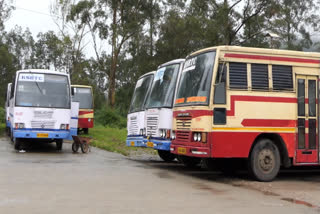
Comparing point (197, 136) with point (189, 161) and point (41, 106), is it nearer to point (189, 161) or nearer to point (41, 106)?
point (189, 161)

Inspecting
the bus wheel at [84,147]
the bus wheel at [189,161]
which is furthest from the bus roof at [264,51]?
the bus wheel at [84,147]

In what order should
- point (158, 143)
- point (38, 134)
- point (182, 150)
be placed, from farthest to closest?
1. point (38, 134)
2. point (158, 143)
3. point (182, 150)

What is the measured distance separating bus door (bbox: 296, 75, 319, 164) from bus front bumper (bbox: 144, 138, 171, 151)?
350cm

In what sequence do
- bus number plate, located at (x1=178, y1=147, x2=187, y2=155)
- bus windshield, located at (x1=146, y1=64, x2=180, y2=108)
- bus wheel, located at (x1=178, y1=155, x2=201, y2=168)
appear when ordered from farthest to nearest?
bus wheel, located at (x1=178, y1=155, x2=201, y2=168) → bus windshield, located at (x1=146, y1=64, x2=180, y2=108) → bus number plate, located at (x1=178, y1=147, x2=187, y2=155)

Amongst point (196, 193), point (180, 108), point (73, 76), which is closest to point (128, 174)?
point (180, 108)

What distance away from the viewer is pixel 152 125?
13.9 m

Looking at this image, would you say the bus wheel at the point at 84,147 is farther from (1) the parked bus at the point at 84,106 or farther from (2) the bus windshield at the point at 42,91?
(1) the parked bus at the point at 84,106

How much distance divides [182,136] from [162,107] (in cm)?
194

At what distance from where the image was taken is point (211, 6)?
41.9 m

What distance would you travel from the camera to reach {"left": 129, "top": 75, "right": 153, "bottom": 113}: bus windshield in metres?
15.5

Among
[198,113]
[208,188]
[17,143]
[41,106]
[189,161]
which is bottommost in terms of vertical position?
[208,188]

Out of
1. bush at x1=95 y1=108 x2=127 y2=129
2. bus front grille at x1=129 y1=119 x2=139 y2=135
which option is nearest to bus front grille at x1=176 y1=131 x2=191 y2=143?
bus front grille at x1=129 y1=119 x2=139 y2=135

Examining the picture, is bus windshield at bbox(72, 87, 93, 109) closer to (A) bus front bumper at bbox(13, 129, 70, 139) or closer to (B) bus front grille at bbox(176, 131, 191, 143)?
(A) bus front bumper at bbox(13, 129, 70, 139)

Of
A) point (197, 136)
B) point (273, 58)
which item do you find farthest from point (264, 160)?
point (273, 58)
